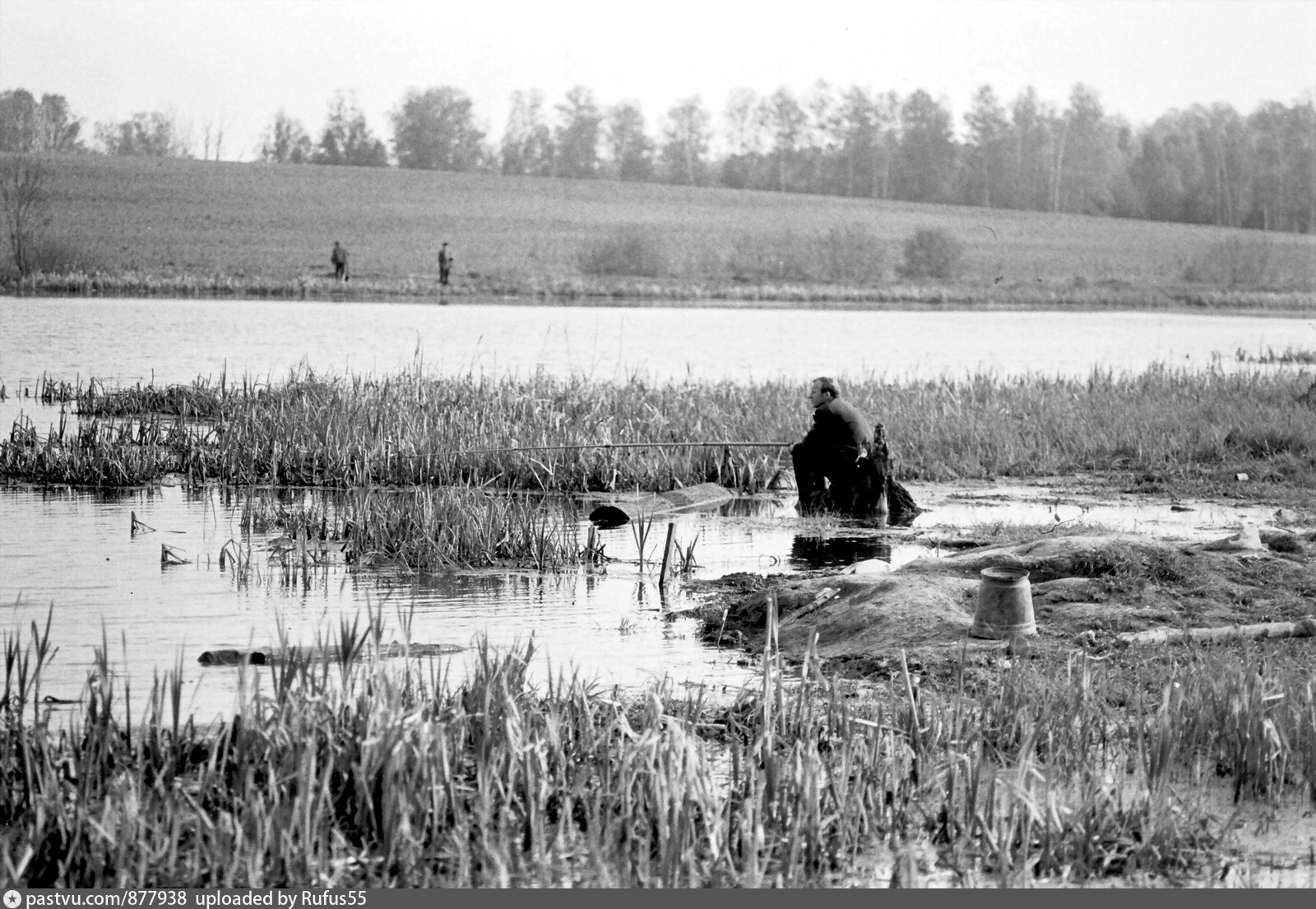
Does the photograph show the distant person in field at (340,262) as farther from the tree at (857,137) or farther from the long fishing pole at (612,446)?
the tree at (857,137)

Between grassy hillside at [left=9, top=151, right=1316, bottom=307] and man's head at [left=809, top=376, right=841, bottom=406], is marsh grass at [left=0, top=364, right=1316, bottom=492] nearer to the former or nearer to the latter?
man's head at [left=809, top=376, right=841, bottom=406]

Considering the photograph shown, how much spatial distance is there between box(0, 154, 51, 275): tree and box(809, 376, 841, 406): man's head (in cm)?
2923

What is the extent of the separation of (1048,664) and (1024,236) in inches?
3143

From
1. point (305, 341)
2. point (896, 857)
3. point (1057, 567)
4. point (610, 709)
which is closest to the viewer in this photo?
point (896, 857)

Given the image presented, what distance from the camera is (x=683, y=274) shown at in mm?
66312

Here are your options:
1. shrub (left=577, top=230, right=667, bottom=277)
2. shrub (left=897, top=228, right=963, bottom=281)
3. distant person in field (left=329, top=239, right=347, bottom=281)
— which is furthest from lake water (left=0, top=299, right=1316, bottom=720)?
shrub (left=897, top=228, right=963, bottom=281)

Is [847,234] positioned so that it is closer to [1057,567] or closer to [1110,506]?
[1110,506]

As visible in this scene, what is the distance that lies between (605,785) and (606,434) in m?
10.9

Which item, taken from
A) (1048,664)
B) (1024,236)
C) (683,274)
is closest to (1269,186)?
(1024,236)

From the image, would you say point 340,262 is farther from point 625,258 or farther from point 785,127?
point 785,127

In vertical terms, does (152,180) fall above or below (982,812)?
above

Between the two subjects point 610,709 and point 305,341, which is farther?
point 305,341

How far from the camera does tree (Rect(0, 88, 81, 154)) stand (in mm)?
45688

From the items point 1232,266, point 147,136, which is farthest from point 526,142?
point 1232,266
